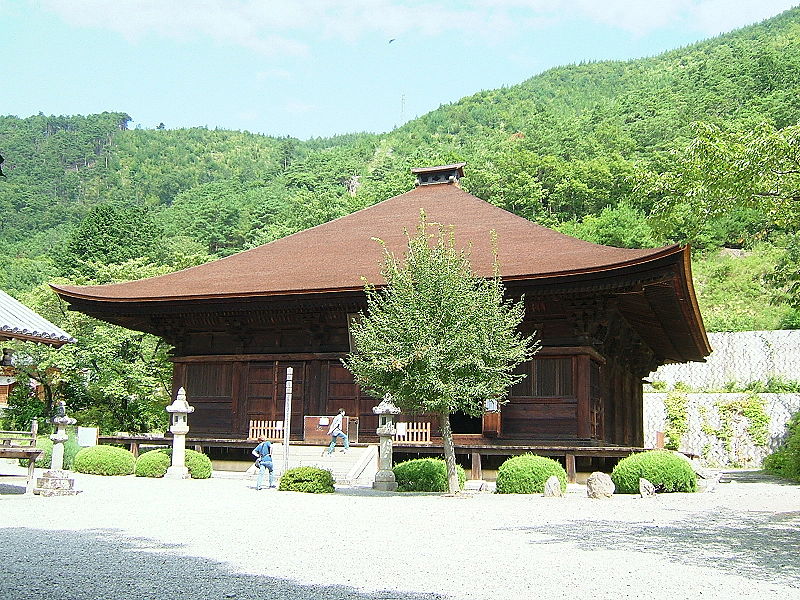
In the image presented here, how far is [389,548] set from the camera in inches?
357

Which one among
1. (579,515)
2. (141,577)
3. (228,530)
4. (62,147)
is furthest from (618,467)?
(62,147)

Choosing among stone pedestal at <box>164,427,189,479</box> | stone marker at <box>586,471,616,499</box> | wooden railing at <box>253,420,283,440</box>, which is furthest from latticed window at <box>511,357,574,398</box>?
stone pedestal at <box>164,427,189,479</box>

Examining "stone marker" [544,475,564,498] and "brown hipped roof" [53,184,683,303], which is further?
"brown hipped roof" [53,184,683,303]

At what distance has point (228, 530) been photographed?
10484mm

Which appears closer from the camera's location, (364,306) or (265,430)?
(364,306)

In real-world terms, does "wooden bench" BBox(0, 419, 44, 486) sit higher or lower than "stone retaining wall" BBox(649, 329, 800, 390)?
lower

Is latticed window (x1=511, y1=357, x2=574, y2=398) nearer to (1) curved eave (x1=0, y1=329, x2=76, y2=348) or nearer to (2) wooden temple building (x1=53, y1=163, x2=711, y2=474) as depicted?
(2) wooden temple building (x1=53, y1=163, x2=711, y2=474)

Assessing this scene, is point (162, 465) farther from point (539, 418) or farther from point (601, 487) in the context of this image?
point (601, 487)

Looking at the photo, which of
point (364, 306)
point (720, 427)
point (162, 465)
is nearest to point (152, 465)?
point (162, 465)

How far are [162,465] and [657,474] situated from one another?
11593 mm

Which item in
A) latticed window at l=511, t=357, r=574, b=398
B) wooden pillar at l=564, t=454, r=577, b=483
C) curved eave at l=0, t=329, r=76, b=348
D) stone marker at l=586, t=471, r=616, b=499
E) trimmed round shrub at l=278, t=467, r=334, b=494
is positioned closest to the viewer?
curved eave at l=0, t=329, r=76, b=348

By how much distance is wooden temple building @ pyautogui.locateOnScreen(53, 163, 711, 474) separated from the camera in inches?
806

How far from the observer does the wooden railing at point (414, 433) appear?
72.3 ft

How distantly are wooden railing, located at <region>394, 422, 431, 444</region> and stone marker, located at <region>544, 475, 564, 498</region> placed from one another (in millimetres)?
5404
